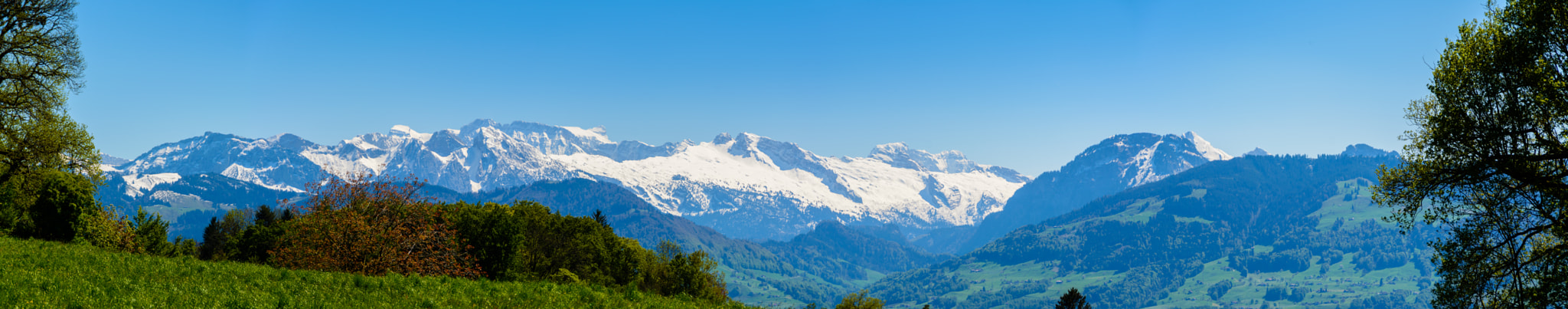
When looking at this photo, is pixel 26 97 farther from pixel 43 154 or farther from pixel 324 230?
pixel 324 230

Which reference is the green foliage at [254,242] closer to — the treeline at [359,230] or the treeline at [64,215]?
the treeline at [359,230]

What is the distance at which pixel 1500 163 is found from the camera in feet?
70.8

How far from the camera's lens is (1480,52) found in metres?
22.6

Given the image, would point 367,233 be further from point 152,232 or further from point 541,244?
point 152,232

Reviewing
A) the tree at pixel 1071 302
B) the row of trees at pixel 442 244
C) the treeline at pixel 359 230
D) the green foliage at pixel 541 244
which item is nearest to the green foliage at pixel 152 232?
the treeline at pixel 359 230

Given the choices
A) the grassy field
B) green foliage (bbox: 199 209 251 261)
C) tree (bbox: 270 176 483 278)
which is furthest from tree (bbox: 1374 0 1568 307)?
green foliage (bbox: 199 209 251 261)

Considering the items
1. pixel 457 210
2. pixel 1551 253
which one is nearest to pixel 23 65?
pixel 457 210

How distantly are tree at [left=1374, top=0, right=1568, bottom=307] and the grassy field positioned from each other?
23260mm

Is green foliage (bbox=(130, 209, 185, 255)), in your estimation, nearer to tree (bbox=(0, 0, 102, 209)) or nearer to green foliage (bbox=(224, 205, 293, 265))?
green foliage (bbox=(224, 205, 293, 265))

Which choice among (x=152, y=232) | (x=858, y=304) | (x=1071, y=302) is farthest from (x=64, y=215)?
(x=1071, y=302)

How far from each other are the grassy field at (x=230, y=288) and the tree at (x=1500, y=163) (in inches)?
916

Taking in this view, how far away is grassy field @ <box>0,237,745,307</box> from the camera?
759 inches

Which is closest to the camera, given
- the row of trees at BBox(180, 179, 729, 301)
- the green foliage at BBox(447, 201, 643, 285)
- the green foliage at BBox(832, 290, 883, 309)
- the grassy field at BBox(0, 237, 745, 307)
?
the grassy field at BBox(0, 237, 745, 307)

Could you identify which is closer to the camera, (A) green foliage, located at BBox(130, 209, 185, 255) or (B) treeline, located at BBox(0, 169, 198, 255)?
(B) treeline, located at BBox(0, 169, 198, 255)
